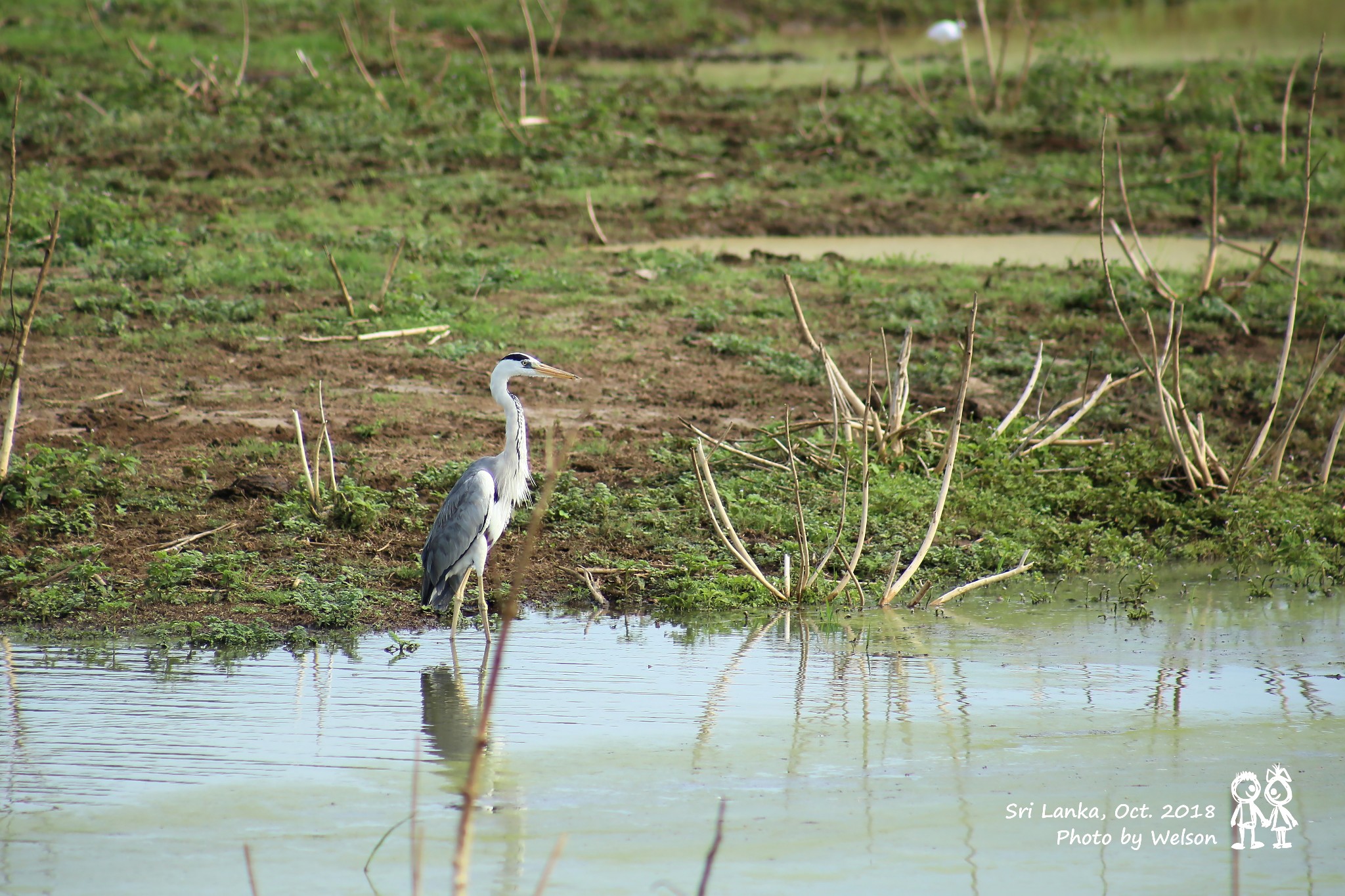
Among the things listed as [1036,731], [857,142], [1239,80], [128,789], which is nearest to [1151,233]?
[857,142]

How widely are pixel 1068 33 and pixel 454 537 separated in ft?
58.1

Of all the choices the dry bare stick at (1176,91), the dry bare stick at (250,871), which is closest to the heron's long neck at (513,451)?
the dry bare stick at (250,871)

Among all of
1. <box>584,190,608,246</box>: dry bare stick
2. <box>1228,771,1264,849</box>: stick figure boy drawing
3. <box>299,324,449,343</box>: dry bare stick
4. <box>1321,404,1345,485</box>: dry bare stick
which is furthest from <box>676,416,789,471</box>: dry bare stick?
<box>584,190,608,246</box>: dry bare stick

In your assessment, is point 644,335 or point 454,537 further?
point 644,335

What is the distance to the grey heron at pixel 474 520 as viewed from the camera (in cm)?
669

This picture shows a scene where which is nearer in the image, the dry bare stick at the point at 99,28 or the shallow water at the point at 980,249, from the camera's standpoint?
the shallow water at the point at 980,249

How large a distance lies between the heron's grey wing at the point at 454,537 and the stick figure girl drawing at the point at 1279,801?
12.0 feet

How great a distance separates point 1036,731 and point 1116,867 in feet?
3.64

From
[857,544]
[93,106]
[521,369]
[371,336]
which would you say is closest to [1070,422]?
[857,544]

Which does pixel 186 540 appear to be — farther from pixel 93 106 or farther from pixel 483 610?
pixel 93 106

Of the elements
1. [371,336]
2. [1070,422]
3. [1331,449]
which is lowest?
[1331,449]

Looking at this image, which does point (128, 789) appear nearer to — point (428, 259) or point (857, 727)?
point (857, 727)

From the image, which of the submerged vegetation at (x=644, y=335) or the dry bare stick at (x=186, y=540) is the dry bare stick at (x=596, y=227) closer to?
the submerged vegetation at (x=644, y=335)

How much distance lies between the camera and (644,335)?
426 inches
